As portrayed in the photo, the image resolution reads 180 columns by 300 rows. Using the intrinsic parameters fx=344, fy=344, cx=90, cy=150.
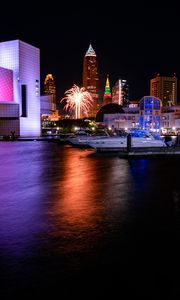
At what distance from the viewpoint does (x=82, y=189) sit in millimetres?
12086

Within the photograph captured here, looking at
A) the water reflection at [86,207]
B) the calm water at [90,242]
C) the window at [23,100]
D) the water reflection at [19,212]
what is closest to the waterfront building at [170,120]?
the window at [23,100]

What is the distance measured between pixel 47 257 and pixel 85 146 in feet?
117

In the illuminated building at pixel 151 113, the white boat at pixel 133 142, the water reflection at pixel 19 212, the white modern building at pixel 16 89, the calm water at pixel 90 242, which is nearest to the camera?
the calm water at pixel 90 242

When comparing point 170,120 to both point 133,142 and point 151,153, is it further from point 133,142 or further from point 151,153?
point 151,153

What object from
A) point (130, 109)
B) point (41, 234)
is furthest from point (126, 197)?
point (130, 109)

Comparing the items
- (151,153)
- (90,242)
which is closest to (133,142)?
(151,153)

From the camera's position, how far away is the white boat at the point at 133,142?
102 ft

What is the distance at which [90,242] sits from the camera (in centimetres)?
625

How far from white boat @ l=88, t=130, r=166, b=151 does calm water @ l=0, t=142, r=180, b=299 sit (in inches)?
747

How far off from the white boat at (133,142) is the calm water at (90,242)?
18968 millimetres

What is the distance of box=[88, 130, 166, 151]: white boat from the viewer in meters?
31.2

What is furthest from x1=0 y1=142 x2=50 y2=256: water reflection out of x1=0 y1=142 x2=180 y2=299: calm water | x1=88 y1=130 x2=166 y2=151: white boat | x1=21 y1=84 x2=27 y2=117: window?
x1=21 y1=84 x2=27 y2=117: window

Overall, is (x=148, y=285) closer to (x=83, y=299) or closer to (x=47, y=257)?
(x=83, y=299)

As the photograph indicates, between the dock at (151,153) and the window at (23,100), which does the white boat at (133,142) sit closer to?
the dock at (151,153)
